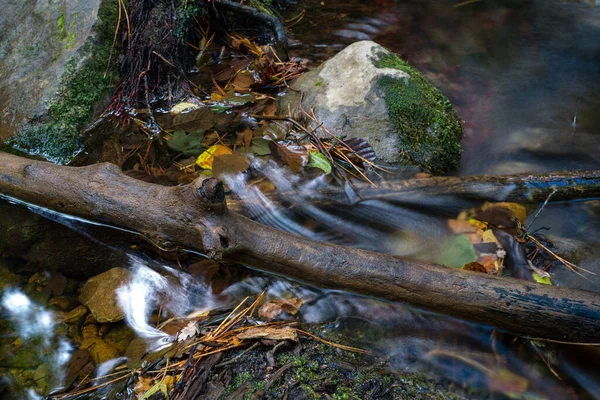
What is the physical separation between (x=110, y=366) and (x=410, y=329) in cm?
173

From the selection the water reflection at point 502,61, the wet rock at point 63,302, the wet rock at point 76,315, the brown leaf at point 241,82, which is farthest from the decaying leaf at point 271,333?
the brown leaf at point 241,82

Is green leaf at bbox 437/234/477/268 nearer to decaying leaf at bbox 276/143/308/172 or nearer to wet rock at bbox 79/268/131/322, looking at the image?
decaying leaf at bbox 276/143/308/172

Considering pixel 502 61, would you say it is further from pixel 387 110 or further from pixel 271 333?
pixel 271 333

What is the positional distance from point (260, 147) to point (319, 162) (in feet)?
1.86

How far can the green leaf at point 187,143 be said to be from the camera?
3605mm

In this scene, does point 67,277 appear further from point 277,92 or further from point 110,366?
point 277,92

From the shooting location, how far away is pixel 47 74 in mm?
3766

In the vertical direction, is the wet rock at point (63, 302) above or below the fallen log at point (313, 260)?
below

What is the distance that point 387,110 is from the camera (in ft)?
11.4

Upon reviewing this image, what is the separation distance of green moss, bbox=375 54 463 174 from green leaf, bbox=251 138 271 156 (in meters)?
1.05

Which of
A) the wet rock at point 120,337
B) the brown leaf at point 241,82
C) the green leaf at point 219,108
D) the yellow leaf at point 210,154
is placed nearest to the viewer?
the wet rock at point 120,337

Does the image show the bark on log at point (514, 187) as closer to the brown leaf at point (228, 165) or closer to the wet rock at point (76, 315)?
the brown leaf at point (228, 165)

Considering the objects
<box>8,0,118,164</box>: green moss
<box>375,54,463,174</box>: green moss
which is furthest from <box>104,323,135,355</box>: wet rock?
<box>375,54,463,174</box>: green moss

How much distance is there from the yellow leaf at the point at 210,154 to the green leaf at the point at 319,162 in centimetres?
70
